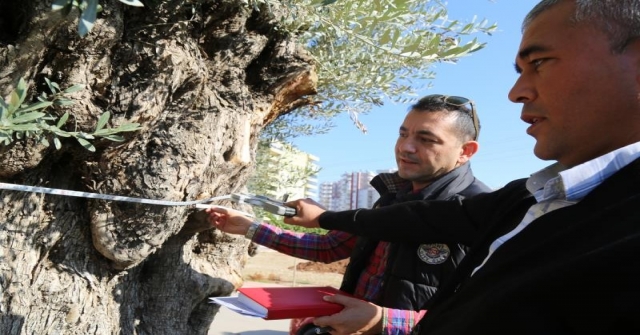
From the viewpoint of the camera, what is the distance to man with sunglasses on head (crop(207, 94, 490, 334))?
7.22 ft

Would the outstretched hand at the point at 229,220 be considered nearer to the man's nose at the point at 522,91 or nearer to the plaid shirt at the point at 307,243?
the plaid shirt at the point at 307,243

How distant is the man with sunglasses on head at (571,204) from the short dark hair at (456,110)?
987 mm

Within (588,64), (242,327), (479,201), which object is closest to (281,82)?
(479,201)

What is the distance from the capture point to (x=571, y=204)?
1.20 metres

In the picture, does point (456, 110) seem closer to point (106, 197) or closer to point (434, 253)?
point (434, 253)

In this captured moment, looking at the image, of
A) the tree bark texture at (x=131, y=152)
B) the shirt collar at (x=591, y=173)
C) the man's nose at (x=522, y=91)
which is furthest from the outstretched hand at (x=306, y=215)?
the shirt collar at (x=591, y=173)

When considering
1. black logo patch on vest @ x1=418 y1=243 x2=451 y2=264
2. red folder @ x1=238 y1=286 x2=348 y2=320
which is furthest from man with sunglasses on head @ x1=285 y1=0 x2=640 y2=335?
red folder @ x1=238 y1=286 x2=348 y2=320

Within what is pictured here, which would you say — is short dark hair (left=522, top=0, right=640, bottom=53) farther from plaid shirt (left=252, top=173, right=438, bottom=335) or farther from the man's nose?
plaid shirt (left=252, top=173, right=438, bottom=335)

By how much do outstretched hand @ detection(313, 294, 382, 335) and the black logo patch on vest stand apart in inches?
12.8

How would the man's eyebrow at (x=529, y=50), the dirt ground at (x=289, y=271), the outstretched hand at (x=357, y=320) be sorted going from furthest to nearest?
the dirt ground at (x=289, y=271) → the outstretched hand at (x=357, y=320) → the man's eyebrow at (x=529, y=50)

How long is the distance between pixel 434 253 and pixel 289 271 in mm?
18335

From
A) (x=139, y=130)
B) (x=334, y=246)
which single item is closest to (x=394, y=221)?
(x=334, y=246)

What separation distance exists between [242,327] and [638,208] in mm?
8055

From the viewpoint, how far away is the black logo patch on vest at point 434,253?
7.27 feet
